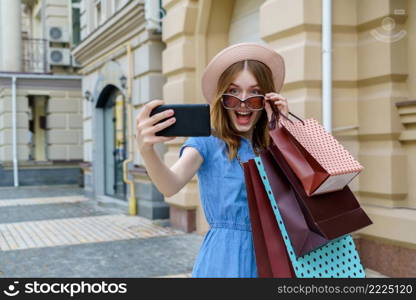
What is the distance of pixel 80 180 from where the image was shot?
16.2m

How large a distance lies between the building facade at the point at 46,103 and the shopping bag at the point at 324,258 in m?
14.2

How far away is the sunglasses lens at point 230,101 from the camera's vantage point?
1785 millimetres

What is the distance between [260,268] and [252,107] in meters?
0.58

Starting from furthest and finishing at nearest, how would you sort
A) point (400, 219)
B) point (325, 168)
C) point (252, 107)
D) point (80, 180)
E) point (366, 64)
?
1. point (80, 180)
2. point (366, 64)
3. point (400, 219)
4. point (252, 107)
5. point (325, 168)

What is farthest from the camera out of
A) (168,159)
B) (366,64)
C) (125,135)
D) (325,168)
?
(125,135)

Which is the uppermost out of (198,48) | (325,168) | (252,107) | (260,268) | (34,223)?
(198,48)

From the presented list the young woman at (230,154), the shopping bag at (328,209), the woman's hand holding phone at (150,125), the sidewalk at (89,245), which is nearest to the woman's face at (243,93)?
the young woman at (230,154)

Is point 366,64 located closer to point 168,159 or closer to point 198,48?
point 198,48

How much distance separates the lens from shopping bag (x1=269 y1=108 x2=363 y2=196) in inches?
58.6

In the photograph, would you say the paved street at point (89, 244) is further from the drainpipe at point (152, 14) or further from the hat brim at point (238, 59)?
the hat brim at point (238, 59)

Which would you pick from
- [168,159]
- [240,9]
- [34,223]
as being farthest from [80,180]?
[240,9]

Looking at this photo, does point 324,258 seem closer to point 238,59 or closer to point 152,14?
point 238,59

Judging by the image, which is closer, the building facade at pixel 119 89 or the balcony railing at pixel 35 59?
the building facade at pixel 119 89

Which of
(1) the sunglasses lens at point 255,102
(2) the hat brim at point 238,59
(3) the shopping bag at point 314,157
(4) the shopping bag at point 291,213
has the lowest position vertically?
(4) the shopping bag at point 291,213
